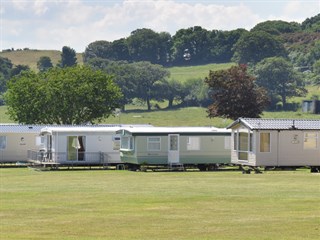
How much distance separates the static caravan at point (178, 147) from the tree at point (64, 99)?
25.7 meters

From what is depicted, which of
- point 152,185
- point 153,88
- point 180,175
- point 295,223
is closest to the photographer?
point 295,223

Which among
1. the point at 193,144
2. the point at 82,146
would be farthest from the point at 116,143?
the point at 193,144

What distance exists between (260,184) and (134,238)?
18225 millimetres

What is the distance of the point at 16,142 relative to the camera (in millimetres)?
66500

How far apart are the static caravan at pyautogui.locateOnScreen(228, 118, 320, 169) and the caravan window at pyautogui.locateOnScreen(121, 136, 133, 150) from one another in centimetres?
683

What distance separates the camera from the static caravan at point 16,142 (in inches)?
2606

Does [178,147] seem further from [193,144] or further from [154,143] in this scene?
[154,143]

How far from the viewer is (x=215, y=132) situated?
60281mm

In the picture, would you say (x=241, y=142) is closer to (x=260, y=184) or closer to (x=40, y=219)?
(x=260, y=184)

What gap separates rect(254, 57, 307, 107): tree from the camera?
536 feet

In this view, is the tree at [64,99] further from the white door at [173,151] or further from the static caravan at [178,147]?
the white door at [173,151]

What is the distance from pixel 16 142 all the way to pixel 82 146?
6.18 metres

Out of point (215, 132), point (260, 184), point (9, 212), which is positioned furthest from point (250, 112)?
point (9, 212)

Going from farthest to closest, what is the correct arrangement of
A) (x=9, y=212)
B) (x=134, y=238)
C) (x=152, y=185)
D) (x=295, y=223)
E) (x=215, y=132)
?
(x=215, y=132), (x=152, y=185), (x=9, y=212), (x=295, y=223), (x=134, y=238)
